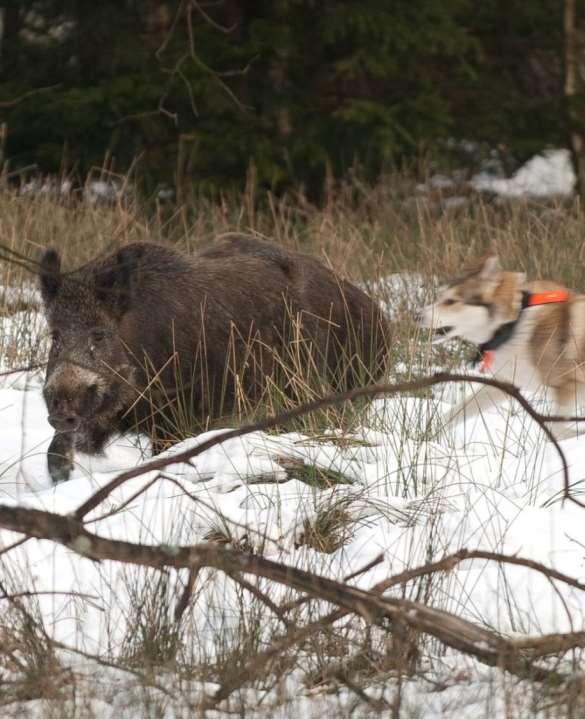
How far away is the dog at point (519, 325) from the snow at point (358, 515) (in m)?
0.36

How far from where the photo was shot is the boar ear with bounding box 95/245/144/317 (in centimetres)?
579

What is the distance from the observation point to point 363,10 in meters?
14.0

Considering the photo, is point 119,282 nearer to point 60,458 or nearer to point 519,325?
point 60,458

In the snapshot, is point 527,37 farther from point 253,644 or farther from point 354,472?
point 253,644

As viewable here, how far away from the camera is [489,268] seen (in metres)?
6.79

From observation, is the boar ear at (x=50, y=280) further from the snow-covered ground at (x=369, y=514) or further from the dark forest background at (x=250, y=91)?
the dark forest background at (x=250, y=91)

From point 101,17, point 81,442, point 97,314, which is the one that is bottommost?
point 81,442

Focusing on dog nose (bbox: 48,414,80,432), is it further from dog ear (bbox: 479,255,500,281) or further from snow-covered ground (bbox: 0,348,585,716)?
dog ear (bbox: 479,255,500,281)

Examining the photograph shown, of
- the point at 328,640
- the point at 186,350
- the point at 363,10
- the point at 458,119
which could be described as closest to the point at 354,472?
the point at 186,350

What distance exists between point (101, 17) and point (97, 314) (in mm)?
9401

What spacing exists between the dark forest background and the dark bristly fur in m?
6.98

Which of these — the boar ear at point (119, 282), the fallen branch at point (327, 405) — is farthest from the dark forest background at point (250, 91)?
the fallen branch at point (327, 405)

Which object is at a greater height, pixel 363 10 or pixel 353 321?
pixel 363 10

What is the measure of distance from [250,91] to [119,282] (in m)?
9.19
